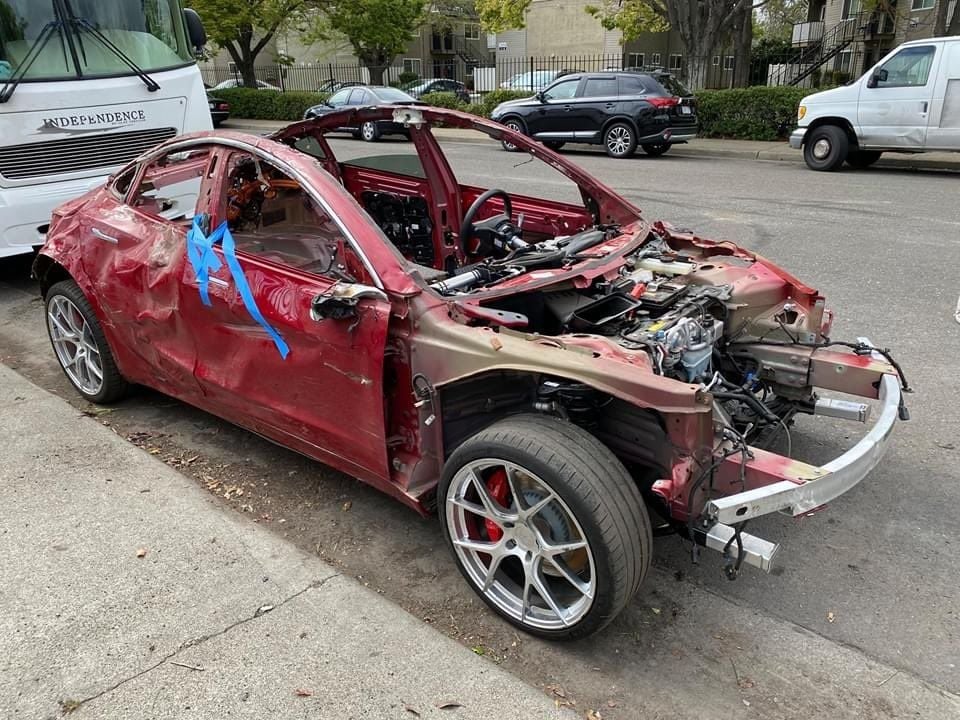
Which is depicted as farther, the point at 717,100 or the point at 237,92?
the point at 237,92

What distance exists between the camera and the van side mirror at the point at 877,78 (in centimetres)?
1276

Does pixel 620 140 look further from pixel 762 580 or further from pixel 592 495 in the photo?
pixel 592 495

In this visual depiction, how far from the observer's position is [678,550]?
3311 mm

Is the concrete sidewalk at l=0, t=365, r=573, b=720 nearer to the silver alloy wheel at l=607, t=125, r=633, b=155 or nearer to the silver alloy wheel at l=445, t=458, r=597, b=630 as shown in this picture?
the silver alloy wheel at l=445, t=458, r=597, b=630

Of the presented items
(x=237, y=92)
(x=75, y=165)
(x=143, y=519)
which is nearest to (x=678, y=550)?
(x=143, y=519)

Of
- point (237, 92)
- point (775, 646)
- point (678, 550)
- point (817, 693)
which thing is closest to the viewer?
point (817, 693)

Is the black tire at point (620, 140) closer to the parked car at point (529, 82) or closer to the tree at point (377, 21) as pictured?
the parked car at point (529, 82)

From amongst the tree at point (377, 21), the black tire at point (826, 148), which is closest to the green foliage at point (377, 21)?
the tree at point (377, 21)

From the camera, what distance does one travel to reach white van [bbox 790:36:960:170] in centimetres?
1223

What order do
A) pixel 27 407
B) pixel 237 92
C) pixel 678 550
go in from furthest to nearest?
pixel 237 92 → pixel 27 407 → pixel 678 550

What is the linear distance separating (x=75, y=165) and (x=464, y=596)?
5.97 metres

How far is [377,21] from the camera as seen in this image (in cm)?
3569

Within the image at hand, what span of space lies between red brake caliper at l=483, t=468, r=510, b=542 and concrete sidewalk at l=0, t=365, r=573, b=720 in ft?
1.38

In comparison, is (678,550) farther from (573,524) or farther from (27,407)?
(27,407)
